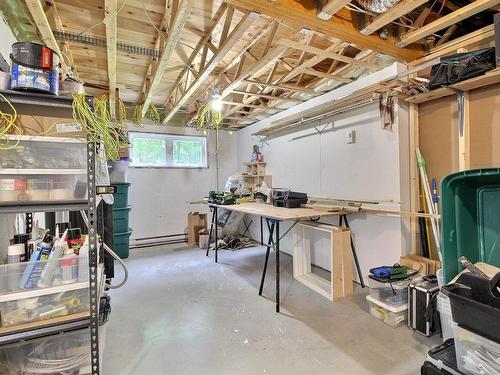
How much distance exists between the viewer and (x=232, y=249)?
15.7 feet

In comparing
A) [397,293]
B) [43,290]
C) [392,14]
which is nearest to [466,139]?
[392,14]

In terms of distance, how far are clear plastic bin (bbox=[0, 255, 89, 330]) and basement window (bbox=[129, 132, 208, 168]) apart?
4004 millimetres

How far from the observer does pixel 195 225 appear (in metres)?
5.18

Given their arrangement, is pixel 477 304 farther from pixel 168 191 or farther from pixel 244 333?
pixel 168 191

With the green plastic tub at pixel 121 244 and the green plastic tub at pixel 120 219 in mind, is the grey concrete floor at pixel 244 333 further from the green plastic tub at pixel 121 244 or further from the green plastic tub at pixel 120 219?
the green plastic tub at pixel 120 219

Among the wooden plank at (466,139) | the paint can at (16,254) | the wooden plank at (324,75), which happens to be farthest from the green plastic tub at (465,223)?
the wooden plank at (324,75)

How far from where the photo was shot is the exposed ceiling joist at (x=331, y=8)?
1.73 meters

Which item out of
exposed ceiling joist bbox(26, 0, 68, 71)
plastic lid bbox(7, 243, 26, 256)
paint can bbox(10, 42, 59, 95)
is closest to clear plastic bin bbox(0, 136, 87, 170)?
paint can bbox(10, 42, 59, 95)

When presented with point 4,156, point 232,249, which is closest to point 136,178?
point 232,249

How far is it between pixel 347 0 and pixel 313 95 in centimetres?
216

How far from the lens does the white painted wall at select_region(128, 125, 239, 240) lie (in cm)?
506

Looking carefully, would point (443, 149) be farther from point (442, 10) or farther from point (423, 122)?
point (442, 10)

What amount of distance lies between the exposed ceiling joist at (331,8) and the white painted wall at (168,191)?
4038 mm

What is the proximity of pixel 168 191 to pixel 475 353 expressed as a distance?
198 inches
